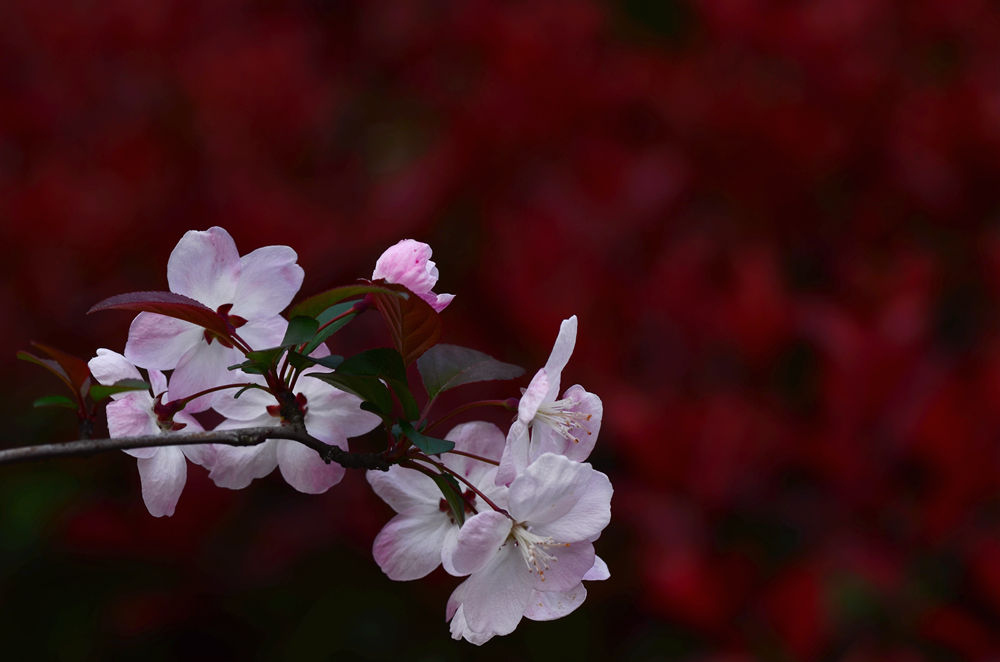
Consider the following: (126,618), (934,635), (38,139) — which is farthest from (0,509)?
(934,635)

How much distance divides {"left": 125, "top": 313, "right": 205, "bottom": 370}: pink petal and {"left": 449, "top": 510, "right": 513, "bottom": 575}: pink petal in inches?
6.2

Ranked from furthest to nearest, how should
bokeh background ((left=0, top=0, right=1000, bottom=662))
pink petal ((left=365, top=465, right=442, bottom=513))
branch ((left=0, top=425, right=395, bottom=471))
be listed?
bokeh background ((left=0, top=0, right=1000, bottom=662)) → pink petal ((left=365, top=465, right=442, bottom=513)) → branch ((left=0, top=425, right=395, bottom=471))

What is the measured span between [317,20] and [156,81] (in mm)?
717

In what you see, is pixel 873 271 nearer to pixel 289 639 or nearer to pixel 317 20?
pixel 289 639

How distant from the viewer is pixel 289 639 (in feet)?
4.85

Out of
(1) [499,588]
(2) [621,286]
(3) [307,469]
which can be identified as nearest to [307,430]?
(3) [307,469]

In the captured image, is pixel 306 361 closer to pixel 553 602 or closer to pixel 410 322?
pixel 410 322

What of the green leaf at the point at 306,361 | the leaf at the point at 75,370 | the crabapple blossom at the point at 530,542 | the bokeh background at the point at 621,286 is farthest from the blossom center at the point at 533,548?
the bokeh background at the point at 621,286

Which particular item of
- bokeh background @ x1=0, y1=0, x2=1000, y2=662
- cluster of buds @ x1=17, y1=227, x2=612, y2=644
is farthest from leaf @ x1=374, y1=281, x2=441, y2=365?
bokeh background @ x1=0, y1=0, x2=1000, y2=662

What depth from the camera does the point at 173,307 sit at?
436 millimetres

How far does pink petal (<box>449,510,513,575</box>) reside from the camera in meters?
0.43

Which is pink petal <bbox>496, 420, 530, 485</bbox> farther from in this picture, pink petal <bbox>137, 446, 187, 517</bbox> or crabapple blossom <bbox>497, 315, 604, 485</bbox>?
pink petal <bbox>137, 446, 187, 517</bbox>

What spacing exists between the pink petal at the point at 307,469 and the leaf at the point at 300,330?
79 mm

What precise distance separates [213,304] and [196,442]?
0.09m
